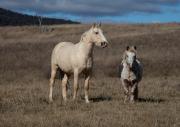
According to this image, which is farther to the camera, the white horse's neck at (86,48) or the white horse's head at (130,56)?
the white horse's head at (130,56)

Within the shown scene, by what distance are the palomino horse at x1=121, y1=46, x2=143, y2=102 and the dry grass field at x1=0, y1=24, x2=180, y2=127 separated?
0.48m

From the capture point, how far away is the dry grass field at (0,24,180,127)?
513 inches

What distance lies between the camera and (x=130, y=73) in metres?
18.6

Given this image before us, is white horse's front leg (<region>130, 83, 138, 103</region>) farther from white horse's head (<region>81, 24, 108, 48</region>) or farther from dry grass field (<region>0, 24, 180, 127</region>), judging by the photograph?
white horse's head (<region>81, 24, 108, 48</region>)

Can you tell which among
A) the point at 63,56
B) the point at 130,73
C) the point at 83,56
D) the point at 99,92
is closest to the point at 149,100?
the point at 130,73

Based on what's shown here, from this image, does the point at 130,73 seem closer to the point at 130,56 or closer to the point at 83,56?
the point at 130,56

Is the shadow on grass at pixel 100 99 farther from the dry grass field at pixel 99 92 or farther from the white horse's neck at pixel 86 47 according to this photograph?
the white horse's neck at pixel 86 47

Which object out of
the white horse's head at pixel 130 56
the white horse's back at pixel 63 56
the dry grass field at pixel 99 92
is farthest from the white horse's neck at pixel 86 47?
the dry grass field at pixel 99 92

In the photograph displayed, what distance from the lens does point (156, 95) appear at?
68.2 ft

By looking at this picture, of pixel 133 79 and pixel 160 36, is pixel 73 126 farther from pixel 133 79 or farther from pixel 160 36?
pixel 160 36

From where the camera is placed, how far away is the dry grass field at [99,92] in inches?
513

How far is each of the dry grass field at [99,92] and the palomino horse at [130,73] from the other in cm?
48

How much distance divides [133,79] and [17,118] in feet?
21.1

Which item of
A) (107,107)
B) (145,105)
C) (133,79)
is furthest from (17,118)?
(133,79)
